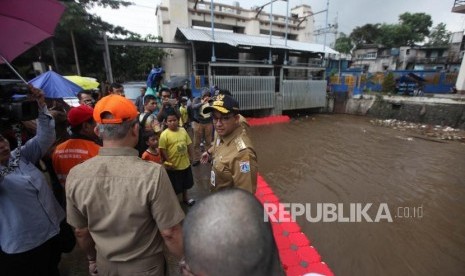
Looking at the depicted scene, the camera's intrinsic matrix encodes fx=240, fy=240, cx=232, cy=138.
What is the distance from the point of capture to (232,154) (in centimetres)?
192

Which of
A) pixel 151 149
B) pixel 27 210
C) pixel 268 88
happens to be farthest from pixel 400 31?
pixel 27 210

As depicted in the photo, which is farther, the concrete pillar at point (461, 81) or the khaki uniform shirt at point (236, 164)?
the concrete pillar at point (461, 81)

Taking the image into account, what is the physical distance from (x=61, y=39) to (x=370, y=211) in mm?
13226

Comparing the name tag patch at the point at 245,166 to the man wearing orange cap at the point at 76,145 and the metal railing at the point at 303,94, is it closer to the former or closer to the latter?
the man wearing orange cap at the point at 76,145

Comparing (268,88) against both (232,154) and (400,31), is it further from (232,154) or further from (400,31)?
(400,31)

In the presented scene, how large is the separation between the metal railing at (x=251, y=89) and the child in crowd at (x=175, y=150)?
308 inches

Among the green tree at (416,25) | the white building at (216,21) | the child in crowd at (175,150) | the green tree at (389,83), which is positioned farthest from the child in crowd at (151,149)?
the green tree at (416,25)

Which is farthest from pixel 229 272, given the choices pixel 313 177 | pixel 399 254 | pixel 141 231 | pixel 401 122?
pixel 401 122

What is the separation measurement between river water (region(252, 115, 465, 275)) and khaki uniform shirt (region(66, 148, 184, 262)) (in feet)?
9.12

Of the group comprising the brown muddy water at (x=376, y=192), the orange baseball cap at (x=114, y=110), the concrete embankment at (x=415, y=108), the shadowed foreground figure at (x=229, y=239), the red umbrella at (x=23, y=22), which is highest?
the red umbrella at (x=23, y=22)

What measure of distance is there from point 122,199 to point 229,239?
2.87ft

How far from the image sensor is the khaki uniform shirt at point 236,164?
1857mm

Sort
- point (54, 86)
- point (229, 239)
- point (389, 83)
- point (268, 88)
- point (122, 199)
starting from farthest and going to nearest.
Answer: point (389, 83) < point (268, 88) < point (54, 86) < point (122, 199) < point (229, 239)

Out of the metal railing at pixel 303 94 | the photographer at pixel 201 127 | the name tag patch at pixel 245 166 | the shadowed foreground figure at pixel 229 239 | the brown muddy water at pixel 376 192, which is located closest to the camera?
the shadowed foreground figure at pixel 229 239
